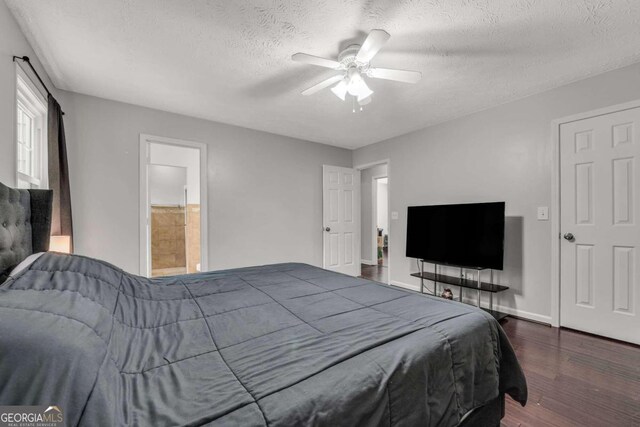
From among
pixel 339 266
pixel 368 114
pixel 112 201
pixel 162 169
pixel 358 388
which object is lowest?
pixel 339 266

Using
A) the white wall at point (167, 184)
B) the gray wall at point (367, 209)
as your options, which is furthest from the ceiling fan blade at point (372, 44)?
the gray wall at point (367, 209)

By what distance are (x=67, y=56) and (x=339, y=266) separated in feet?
14.2

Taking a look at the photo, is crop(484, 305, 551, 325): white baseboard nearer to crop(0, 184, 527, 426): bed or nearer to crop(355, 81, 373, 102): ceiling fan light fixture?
crop(0, 184, 527, 426): bed

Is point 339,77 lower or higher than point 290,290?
higher

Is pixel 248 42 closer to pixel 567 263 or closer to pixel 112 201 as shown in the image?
pixel 112 201

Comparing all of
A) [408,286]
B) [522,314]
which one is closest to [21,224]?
[408,286]

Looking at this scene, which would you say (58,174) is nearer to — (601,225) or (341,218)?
(341,218)

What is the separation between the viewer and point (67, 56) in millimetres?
2307

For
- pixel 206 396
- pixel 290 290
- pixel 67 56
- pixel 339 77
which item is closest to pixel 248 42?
pixel 339 77

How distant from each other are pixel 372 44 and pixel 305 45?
595 mm

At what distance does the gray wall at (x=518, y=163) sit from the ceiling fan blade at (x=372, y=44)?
2252 millimetres

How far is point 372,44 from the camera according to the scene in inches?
71.3

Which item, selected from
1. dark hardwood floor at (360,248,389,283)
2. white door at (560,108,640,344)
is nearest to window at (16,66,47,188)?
dark hardwood floor at (360,248,389,283)

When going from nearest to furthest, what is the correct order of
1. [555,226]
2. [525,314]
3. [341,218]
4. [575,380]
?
[575,380] → [555,226] → [525,314] → [341,218]
